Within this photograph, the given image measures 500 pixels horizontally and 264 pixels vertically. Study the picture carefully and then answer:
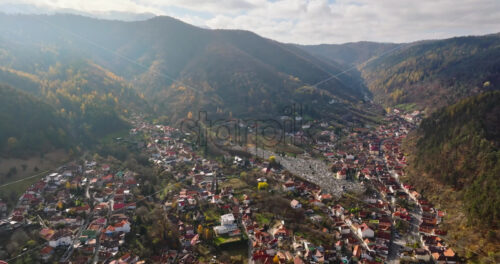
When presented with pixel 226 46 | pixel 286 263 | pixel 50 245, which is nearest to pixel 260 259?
pixel 286 263

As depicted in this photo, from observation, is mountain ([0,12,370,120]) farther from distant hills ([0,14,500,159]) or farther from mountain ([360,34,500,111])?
mountain ([360,34,500,111])

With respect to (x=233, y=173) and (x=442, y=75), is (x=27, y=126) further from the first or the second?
(x=442, y=75)

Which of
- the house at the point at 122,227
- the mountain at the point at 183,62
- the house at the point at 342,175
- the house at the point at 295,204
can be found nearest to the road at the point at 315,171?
the house at the point at 342,175

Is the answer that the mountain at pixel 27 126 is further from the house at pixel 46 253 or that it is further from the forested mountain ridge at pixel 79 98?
the house at pixel 46 253

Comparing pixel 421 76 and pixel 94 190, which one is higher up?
pixel 421 76

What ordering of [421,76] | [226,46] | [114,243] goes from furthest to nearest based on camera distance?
[226,46] < [421,76] < [114,243]

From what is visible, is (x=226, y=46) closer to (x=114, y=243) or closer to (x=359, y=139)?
(x=359, y=139)

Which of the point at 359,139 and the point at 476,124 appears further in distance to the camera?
the point at 359,139
